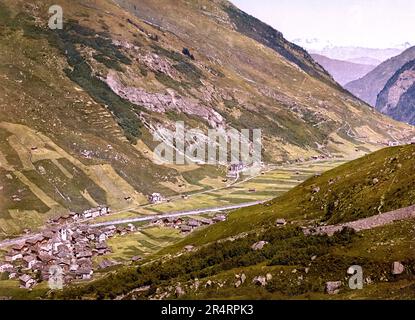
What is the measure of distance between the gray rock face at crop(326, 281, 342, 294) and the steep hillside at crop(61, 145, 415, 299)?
3.26ft

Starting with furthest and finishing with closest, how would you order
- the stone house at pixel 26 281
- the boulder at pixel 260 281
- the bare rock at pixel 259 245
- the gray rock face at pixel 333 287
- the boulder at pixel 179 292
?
the stone house at pixel 26 281, the bare rock at pixel 259 245, the boulder at pixel 179 292, the boulder at pixel 260 281, the gray rock face at pixel 333 287

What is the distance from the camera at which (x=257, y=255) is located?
347ft

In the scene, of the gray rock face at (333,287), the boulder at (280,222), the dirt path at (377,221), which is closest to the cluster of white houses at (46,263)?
the boulder at (280,222)

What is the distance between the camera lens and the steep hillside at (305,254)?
79863 millimetres

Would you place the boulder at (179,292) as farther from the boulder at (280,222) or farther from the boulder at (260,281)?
the boulder at (280,222)

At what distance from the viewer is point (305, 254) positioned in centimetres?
9344

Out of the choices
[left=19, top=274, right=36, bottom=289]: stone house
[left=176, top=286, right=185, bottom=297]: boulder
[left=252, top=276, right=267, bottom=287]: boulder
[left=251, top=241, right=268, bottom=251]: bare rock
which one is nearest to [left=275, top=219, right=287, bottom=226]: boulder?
[left=251, top=241, right=268, bottom=251]: bare rock

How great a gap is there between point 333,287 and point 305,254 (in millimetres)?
16303

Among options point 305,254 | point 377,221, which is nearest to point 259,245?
point 305,254

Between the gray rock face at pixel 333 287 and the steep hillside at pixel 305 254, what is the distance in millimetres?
992
